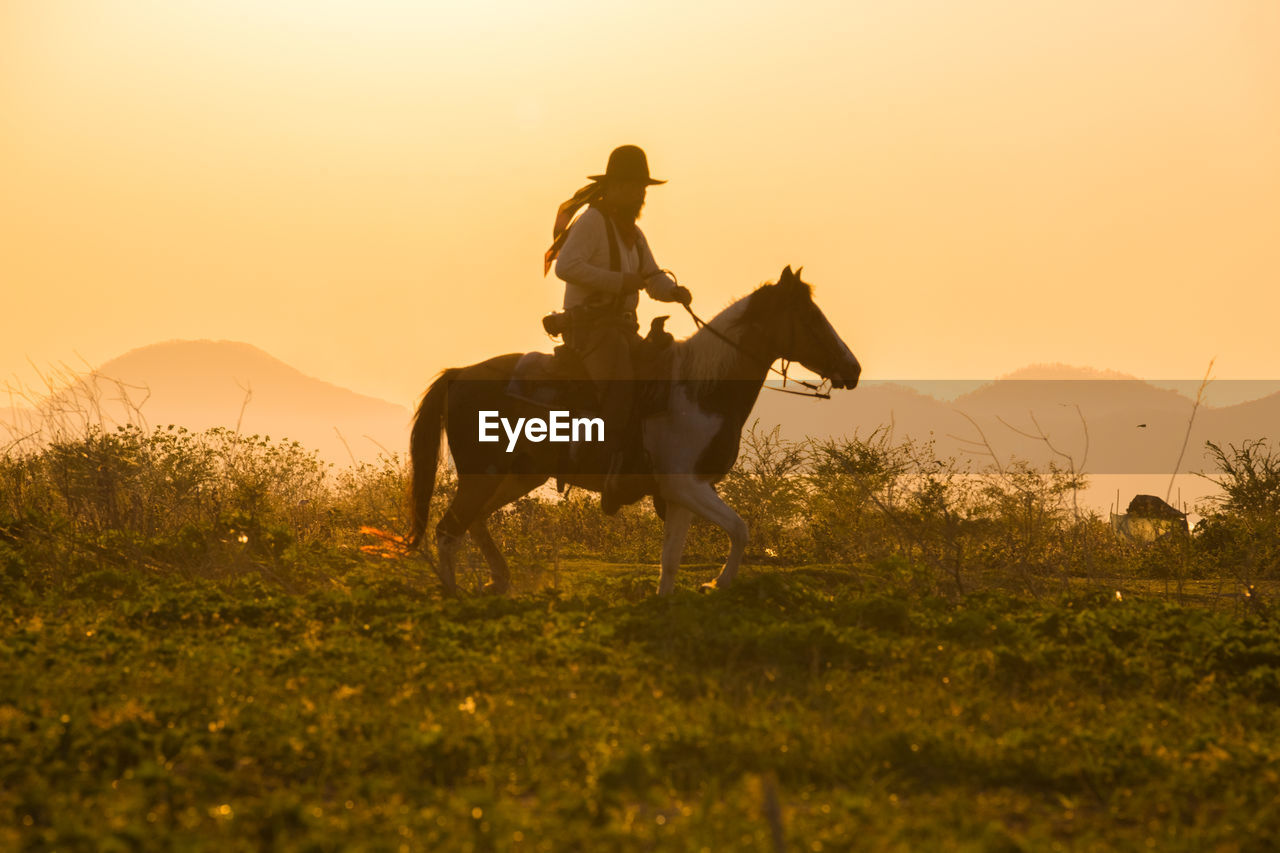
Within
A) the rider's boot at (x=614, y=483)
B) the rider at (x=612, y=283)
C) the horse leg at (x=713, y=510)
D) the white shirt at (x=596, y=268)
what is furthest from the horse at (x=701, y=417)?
the white shirt at (x=596, y=268)

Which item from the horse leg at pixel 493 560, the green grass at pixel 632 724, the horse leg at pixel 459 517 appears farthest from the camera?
the horse leg at pixel 493 560

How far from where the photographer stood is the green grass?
4363 mm

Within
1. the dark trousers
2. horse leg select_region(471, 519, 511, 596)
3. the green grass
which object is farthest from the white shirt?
the green grass

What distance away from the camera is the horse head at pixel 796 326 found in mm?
9281

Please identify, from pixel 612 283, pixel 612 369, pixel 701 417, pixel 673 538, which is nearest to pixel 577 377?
pixel 612 369

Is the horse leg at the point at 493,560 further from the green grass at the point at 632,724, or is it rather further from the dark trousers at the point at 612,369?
the dark trousers at the point at 612,369

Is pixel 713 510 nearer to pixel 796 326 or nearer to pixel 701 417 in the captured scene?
pixel 701 417

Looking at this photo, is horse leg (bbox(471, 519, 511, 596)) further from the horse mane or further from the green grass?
the horse mane

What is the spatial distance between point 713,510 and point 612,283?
193cm

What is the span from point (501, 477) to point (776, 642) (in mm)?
3347

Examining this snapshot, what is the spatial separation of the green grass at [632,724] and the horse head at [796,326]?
1823mm

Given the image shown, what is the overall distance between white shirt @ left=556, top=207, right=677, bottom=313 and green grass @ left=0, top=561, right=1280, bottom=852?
2.40 meters

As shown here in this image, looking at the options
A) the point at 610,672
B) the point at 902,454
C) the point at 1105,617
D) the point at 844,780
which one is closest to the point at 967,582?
the point at 1105,617

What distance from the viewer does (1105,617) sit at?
8.12 meters
